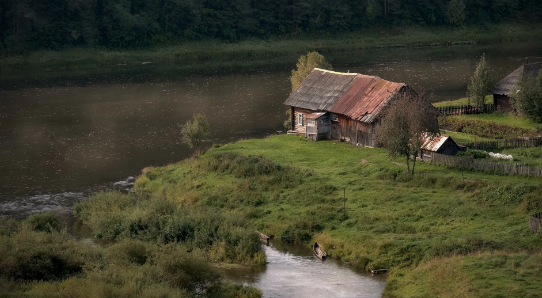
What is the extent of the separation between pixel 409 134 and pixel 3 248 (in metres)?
21.3

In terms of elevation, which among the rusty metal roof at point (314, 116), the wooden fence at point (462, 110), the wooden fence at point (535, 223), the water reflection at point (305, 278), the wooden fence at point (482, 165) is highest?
the wooden fence at point (462, 110)

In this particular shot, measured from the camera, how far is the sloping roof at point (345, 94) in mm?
51094

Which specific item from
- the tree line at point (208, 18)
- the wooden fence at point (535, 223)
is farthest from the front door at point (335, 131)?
the tree line at point (208, 18)

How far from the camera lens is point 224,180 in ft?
152

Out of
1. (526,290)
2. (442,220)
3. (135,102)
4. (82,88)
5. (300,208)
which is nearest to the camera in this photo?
(526,290)

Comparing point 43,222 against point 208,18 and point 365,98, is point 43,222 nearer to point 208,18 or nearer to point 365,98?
point 365,98

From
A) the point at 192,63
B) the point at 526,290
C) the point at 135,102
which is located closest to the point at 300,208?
the point at 526,290

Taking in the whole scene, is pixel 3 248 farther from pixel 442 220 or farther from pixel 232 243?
pixel 442 220

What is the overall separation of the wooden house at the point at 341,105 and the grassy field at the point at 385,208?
1.54 meters

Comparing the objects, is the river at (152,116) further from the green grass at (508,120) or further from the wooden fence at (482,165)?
the wooden fence at (482,165)

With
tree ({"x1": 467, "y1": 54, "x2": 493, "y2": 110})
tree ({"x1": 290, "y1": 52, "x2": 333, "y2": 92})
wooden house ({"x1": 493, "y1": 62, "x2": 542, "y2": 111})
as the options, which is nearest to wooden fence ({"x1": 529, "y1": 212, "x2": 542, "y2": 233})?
wooden house ({"x1": 493, "y1": 62, "x2": 542, "y2": 111})

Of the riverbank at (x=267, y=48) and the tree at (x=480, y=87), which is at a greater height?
the riverbank at (x=267, y=48)

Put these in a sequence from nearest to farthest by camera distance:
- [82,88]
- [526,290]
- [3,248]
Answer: [526,290] → [3,248] → [82,88]

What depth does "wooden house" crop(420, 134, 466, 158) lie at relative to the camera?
148ft
